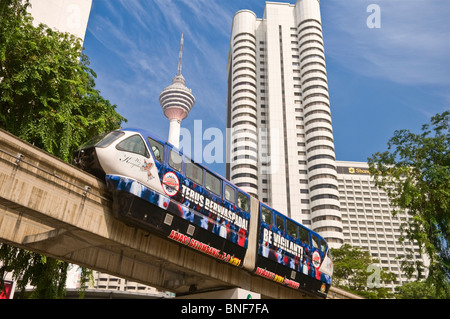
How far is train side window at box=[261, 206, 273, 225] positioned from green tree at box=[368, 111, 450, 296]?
348 inches

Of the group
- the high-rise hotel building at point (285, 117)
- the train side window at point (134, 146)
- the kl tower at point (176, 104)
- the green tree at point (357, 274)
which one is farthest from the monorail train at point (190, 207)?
the kl tower at point (176, 104)

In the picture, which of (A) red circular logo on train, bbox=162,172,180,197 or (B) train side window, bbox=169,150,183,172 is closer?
(A) red circular logo on train, bbox=162,172,180,197

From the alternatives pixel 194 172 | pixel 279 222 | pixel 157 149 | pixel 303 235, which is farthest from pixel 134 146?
pixel 303 235

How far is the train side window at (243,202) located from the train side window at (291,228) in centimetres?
369

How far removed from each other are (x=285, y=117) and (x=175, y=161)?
9437 centimetres

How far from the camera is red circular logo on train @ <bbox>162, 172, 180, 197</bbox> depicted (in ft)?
45.4

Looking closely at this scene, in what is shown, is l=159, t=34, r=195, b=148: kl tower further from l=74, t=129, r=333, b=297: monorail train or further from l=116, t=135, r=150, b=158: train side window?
l=116, t=135, r=150, b=158: train side window

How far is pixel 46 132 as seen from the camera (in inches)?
586

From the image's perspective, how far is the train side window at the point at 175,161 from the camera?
14580 millimetres

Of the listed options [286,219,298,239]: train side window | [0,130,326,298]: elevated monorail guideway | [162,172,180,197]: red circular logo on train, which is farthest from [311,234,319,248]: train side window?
[162,172,180,197]: red circular logo on train

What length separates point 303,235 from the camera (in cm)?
2164

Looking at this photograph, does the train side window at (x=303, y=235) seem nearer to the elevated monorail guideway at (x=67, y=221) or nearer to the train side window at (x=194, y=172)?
the elevated monorail guideway at (x=67, y=221)

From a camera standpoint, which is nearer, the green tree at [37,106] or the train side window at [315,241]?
the green tree at [37,106]

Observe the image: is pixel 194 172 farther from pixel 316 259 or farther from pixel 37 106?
pixel 316 259
